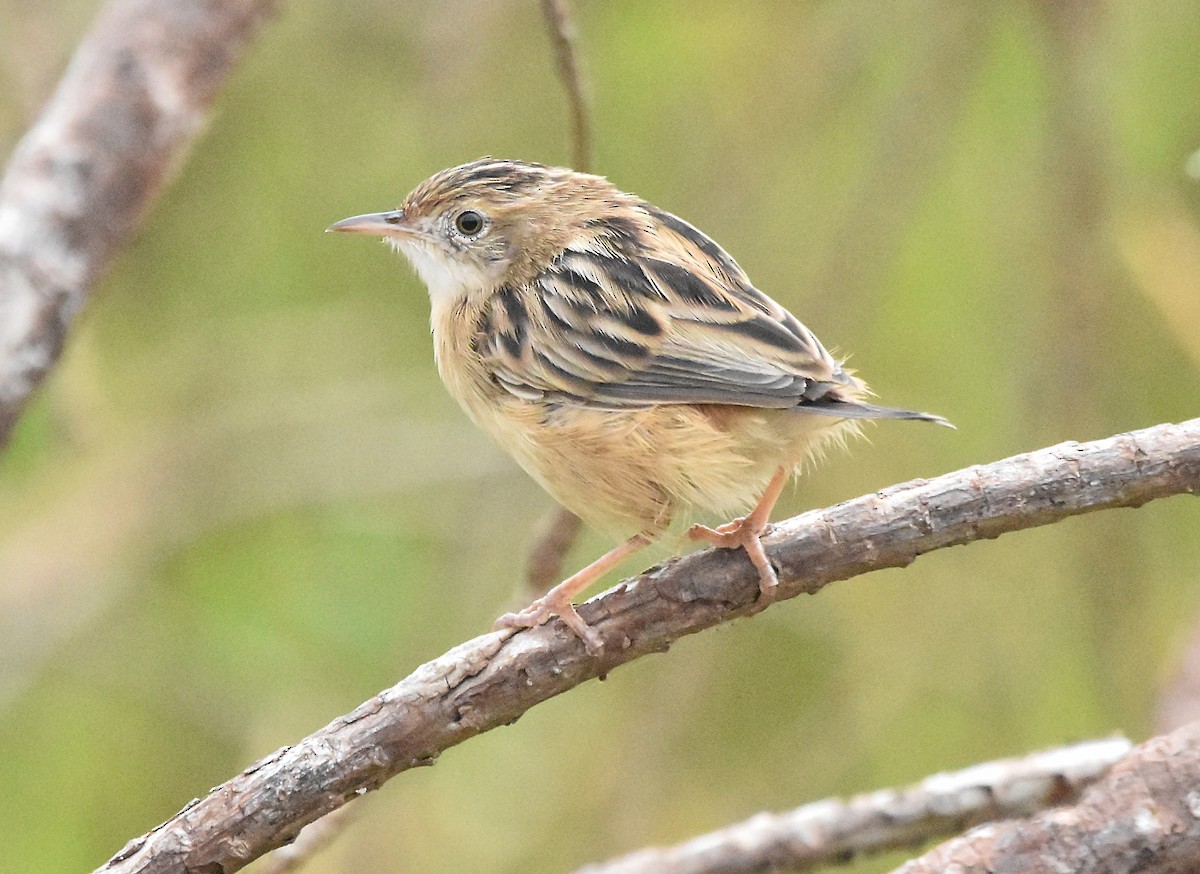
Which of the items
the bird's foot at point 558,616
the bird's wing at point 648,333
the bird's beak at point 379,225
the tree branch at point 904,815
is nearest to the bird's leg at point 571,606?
the bird's foot at point 558,616

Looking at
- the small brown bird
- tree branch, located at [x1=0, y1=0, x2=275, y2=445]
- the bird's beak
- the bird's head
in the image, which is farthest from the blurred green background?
the small brown bird

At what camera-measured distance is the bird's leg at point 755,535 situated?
11.6 ft

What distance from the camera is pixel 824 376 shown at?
3.91 metres

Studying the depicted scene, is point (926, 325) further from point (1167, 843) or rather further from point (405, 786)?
point (1167, 843)

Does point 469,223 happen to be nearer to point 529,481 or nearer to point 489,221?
point 489,221

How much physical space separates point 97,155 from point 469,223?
153 centimetres

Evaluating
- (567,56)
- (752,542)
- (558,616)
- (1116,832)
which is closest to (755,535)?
(752,542)

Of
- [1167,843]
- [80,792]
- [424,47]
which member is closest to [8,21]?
[424,47]

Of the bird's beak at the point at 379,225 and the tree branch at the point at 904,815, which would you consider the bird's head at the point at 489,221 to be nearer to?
the bird's beak at the point at 379,225

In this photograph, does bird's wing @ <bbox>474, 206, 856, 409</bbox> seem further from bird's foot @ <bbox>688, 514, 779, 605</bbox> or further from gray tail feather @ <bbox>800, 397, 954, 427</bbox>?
bird's foot @ <bbox>688, 514, 779, 605</bbox>

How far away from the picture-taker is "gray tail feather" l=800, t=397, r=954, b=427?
347 centimetres

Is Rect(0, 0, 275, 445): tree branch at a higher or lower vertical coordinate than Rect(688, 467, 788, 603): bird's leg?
higher

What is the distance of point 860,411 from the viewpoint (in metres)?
3.63

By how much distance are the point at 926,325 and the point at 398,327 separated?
318 centimetres
